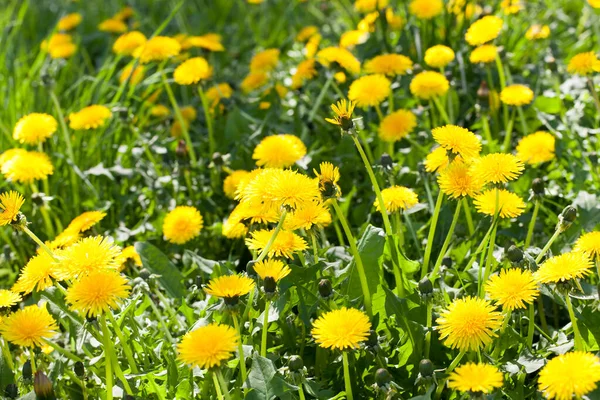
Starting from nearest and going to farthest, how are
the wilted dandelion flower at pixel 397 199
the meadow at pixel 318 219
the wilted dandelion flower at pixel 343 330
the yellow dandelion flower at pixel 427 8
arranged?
the wilted dandelion flower at pixel 343 330 < the meadow at pixel 318 219 < the wilted dandelion flower at pixel 397 199 < the yellow dandelion flower at pixel 427 8

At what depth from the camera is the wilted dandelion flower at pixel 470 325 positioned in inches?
57.7

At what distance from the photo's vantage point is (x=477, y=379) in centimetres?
138

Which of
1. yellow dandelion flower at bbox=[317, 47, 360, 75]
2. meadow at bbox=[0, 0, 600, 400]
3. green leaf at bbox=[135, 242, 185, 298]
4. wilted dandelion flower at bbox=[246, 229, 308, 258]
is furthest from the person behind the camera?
yellow dandelion flower at bbox=[317, 47, 360, 75]

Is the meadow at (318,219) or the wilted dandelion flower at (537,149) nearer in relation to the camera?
the meadow at (318,219)

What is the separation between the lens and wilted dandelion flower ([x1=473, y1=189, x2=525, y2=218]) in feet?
5.73

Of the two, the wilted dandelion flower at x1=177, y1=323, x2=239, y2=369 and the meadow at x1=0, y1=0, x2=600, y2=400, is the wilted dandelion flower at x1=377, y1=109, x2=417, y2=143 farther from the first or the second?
the wilted dandelion flower at x1=177, y1=323, x2=239, y2=369

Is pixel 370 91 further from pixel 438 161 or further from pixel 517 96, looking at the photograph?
pixel 438 161

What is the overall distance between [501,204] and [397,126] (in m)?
0.71

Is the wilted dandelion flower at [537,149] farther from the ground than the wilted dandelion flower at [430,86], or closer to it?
closer to it

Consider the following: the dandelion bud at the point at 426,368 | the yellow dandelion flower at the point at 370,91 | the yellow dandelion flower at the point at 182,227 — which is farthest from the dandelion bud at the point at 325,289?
the yellow dandelion flower at the point at 370,91

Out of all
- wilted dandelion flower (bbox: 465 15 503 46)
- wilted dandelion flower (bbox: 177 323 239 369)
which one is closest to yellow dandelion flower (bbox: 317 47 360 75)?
wilted dandelion flower (bbox: 465 15 503 46)

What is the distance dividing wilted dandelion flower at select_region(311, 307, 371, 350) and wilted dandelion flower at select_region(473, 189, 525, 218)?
439mm

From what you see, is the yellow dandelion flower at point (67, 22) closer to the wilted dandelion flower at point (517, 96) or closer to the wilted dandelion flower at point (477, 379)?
the wilted dandelion flower at point (517, 96)

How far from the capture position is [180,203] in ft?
8.68
